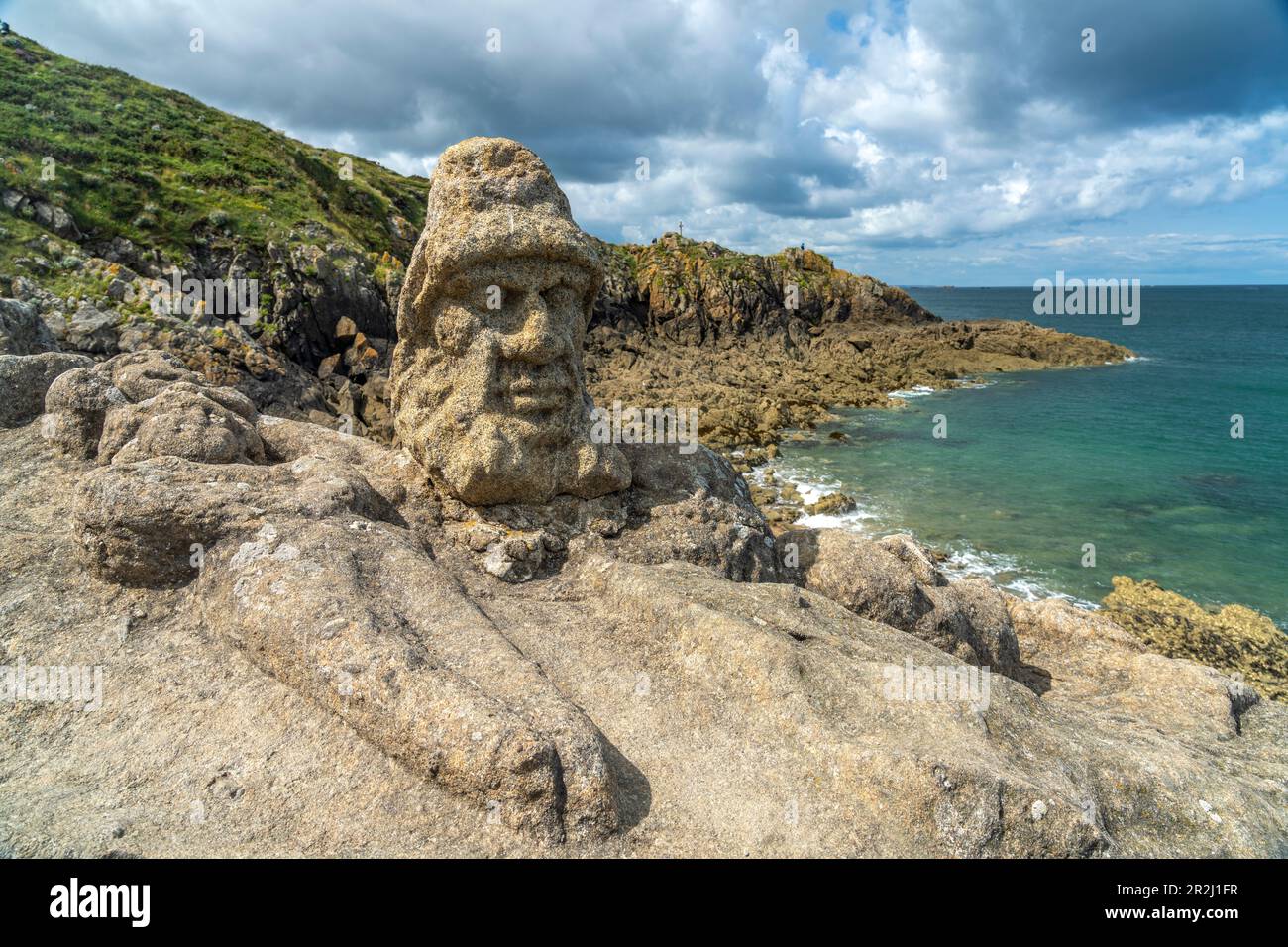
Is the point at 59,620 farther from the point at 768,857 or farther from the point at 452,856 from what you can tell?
the point at 768,857

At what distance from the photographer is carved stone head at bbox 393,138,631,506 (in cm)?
848

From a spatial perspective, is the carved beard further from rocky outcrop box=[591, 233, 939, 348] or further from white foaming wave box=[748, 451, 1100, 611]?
rocky outcrop box=[591, 233, 939, 348]

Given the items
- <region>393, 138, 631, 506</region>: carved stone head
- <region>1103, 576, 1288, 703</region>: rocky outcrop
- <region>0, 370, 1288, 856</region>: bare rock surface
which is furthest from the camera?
<region>1103, 576, 1288, 703</region>: rocky outcrop

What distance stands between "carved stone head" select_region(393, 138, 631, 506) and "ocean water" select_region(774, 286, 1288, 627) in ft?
55.5

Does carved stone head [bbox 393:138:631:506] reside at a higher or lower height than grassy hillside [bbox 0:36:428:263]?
lower

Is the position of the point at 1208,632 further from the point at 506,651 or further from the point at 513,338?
the point at 506,651

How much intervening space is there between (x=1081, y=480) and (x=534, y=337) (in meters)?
30.9

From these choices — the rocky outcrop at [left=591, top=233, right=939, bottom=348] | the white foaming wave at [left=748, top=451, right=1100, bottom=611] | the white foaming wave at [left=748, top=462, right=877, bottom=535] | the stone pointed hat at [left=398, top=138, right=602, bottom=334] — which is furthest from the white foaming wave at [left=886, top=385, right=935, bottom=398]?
the stone pointed hat at [left=398, top=138, right=602, bottom=334]

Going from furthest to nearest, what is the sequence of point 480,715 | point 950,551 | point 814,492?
point 814,492 < point 950,551 < point 480,715

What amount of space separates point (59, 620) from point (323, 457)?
3.25 m

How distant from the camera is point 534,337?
8602 millimetres

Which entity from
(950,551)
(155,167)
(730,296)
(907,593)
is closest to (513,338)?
(907,593)

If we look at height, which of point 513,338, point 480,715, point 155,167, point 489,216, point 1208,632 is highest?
point 155,167
